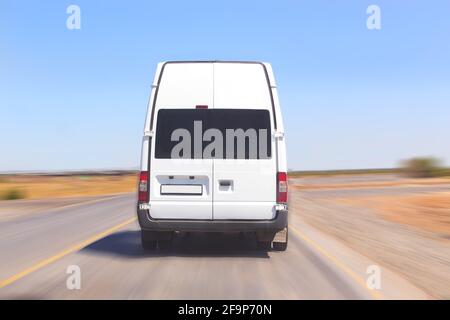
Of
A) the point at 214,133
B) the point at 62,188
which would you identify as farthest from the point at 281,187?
the point at 62,188

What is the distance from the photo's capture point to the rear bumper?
902 centimetres

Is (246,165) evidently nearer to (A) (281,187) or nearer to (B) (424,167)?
(A) (281,187)

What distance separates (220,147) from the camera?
9172 mm

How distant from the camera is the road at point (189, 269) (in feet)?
22.4

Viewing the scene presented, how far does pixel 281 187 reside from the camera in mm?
9055

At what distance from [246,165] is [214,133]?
28.2 inches

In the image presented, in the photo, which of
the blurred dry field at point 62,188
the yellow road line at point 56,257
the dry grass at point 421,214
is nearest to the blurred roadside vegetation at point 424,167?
the blurred dry field at point 62,188

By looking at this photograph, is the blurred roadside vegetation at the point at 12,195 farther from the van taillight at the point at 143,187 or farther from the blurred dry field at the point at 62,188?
the van taillight at the point at 143,187

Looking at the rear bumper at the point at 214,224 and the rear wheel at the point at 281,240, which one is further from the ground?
the rear bumper at the point at 214,224

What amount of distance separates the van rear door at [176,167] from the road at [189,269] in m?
0.84

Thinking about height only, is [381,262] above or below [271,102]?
below

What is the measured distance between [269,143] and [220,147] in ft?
2.53
